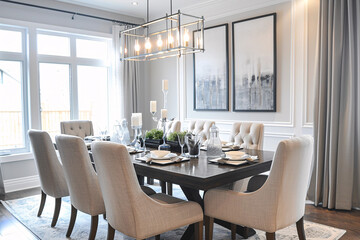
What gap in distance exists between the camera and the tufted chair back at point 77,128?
158 inches

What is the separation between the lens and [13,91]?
4.50m

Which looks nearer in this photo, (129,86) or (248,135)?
(248,135)

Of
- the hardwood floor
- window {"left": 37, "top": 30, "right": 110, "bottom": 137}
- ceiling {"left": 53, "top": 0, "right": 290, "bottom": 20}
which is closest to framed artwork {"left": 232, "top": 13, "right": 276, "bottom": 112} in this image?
ceiling {"left": 53, "top": 0, "right": 290, "bottom": 20}

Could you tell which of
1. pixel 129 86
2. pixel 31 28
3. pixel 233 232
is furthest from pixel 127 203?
pixel 129 86

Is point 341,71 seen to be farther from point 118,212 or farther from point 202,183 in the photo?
point 118,212

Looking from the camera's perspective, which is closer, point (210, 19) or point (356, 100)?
point (356, 100)

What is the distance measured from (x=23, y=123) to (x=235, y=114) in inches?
121

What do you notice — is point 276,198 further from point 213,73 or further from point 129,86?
point 129,86

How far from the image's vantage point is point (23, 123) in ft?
15.0

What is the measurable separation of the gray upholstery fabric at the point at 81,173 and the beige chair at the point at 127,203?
37 centimetres

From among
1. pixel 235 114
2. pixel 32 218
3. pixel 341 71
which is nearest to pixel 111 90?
pixel 235 114

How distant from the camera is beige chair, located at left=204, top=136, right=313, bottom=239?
6.19 feet

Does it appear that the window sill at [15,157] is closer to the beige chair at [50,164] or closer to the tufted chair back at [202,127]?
the beige chair at [50,164]

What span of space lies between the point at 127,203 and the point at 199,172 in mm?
497
